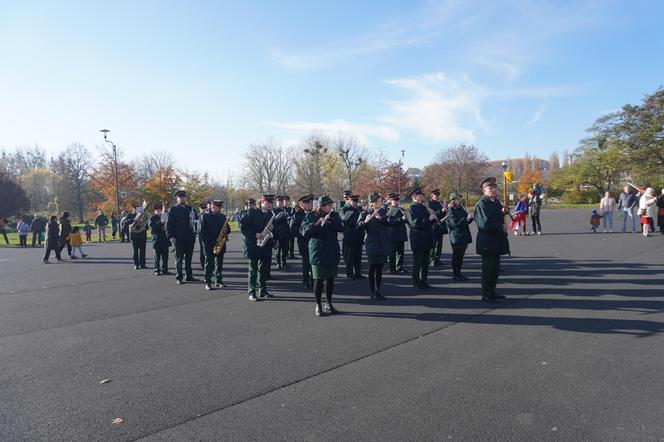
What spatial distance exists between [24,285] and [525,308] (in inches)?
473

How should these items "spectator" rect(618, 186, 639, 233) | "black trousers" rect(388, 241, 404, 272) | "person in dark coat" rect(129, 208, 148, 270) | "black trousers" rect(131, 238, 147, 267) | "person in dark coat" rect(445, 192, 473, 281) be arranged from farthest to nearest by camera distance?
"spectator" rect(618, 186, 639, 233)
"black trousers" rect(131, 238, 147, 267)
"person in dark coat" rect(129, 208, 148, 270)
"black trousers" rect(388, 241, 404, 272)
"person in dark coat" rect(445, 192, 473, 281)

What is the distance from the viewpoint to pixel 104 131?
30.1 metres

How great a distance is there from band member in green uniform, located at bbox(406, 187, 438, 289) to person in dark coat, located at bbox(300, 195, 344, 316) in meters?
2.39

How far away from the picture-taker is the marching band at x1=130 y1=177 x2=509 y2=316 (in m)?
7.29

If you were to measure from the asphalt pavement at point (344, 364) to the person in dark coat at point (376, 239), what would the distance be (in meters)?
0.54

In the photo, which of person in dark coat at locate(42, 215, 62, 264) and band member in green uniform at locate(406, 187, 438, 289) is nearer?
band member in green uniform at locate(406, 187, 438, 289)

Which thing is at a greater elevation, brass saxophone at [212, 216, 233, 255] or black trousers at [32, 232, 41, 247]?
brass saxophone at [212, 216, 233, 255]

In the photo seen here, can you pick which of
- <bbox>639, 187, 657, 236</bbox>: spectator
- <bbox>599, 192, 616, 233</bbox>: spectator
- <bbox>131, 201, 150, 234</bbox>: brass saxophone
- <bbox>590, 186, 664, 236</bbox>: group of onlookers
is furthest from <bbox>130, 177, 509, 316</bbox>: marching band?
<bbox>599, 192, 616, 233</bbox>: spectator

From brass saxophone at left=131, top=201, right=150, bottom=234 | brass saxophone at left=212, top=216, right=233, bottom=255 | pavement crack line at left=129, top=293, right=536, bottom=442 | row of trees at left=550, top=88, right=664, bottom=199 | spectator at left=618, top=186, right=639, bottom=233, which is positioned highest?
row of trees at left=550, top=88, right=664, bottom=199

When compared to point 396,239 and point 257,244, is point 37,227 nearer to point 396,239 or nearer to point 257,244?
point 257,244

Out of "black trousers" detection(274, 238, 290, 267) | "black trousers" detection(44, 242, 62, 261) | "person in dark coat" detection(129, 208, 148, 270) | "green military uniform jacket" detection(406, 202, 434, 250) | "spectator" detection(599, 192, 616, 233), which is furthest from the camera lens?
"spectator" detection(599, 192, 616, 233)

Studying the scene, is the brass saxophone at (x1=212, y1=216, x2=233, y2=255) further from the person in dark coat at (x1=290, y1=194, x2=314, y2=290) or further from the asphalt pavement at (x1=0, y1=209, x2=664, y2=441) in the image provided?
the person in dark coat at (x1=290, y1=194, x2=314, y2=290)

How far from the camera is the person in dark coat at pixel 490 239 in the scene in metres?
7.62

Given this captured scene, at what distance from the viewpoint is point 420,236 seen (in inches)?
357
